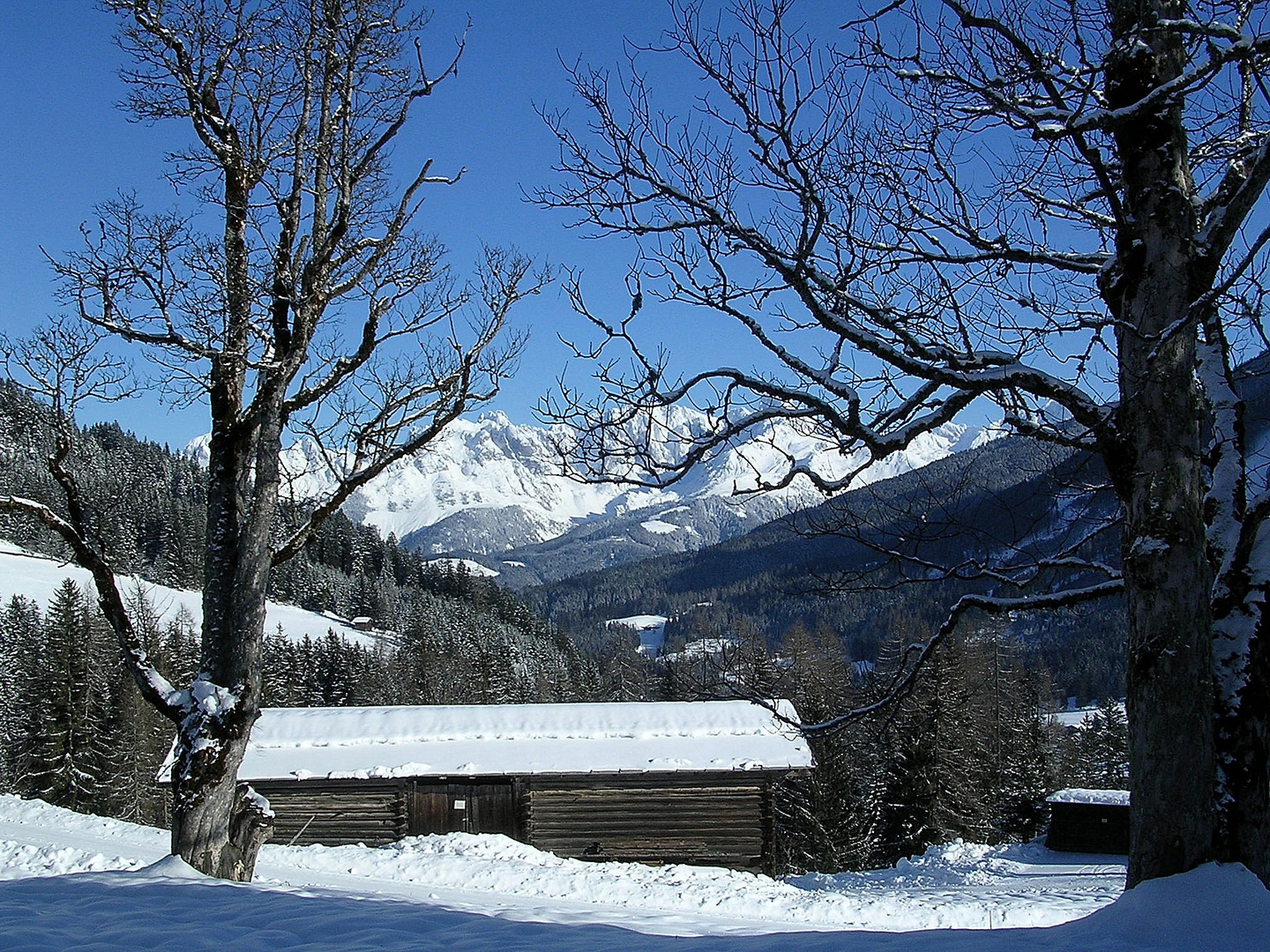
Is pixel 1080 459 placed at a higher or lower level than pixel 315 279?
lower

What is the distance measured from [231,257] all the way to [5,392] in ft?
7.85

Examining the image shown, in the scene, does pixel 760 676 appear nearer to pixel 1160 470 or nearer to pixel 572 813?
pixel 1160 470

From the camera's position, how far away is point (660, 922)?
29.4 ft

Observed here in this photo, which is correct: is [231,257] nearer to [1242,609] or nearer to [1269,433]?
[1242,609]

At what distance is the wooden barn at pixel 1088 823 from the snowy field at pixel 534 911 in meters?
13.1

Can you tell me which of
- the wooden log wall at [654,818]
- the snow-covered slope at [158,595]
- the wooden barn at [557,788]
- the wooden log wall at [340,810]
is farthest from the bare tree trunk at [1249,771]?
the snow-covered slope at [158,595]

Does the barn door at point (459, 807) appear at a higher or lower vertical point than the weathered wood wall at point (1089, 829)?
higher

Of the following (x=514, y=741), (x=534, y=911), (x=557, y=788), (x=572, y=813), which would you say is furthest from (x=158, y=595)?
(x=534, y=911)

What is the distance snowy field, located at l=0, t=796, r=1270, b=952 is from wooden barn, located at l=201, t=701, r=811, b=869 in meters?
4.53

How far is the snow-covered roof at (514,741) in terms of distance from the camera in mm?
23219

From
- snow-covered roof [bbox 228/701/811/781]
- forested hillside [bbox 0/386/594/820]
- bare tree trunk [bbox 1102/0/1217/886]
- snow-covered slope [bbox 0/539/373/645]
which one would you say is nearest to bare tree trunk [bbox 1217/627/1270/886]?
bare tree trunk [bbox 1102/0/1217/886]

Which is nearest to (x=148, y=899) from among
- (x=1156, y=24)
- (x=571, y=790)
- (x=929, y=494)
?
(x=929, y=494)

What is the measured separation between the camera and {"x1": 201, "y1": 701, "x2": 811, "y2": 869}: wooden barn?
22.8 m

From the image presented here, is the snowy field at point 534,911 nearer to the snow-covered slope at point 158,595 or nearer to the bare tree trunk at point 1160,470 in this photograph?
the bare tree trunk at point 1160,470
